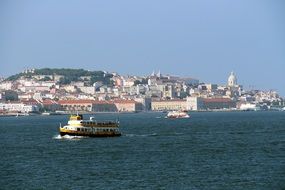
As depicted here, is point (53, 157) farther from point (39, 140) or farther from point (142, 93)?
point (142, 93)

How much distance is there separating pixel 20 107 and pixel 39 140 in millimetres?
80812

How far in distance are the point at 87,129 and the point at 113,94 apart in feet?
378

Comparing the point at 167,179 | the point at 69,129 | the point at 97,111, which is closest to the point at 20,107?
the point at 97,111

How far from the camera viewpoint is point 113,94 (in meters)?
153

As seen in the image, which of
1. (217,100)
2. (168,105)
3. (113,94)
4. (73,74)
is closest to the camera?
(168,105)

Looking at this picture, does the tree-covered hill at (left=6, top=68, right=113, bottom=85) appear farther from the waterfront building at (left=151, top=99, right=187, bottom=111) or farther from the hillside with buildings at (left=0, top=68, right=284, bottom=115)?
the waterfront building at (left=151, top=99, right=187, bottom=111)

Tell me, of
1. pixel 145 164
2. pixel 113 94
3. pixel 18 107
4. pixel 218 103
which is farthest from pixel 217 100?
pixel 145 164

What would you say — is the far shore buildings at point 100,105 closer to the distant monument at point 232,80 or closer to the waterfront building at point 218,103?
the waterfront building at point 218,103

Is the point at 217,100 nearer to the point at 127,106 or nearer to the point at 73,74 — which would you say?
the point at 127,106

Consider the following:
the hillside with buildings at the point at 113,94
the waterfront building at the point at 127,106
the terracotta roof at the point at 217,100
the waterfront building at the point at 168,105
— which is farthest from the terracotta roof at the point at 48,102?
the terracotta roof at the point at 217,100

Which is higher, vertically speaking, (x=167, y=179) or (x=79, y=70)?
(x=79, y=70)

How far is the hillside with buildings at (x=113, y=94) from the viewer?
415 feet

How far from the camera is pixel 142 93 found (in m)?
156

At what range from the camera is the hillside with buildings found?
126 meters
